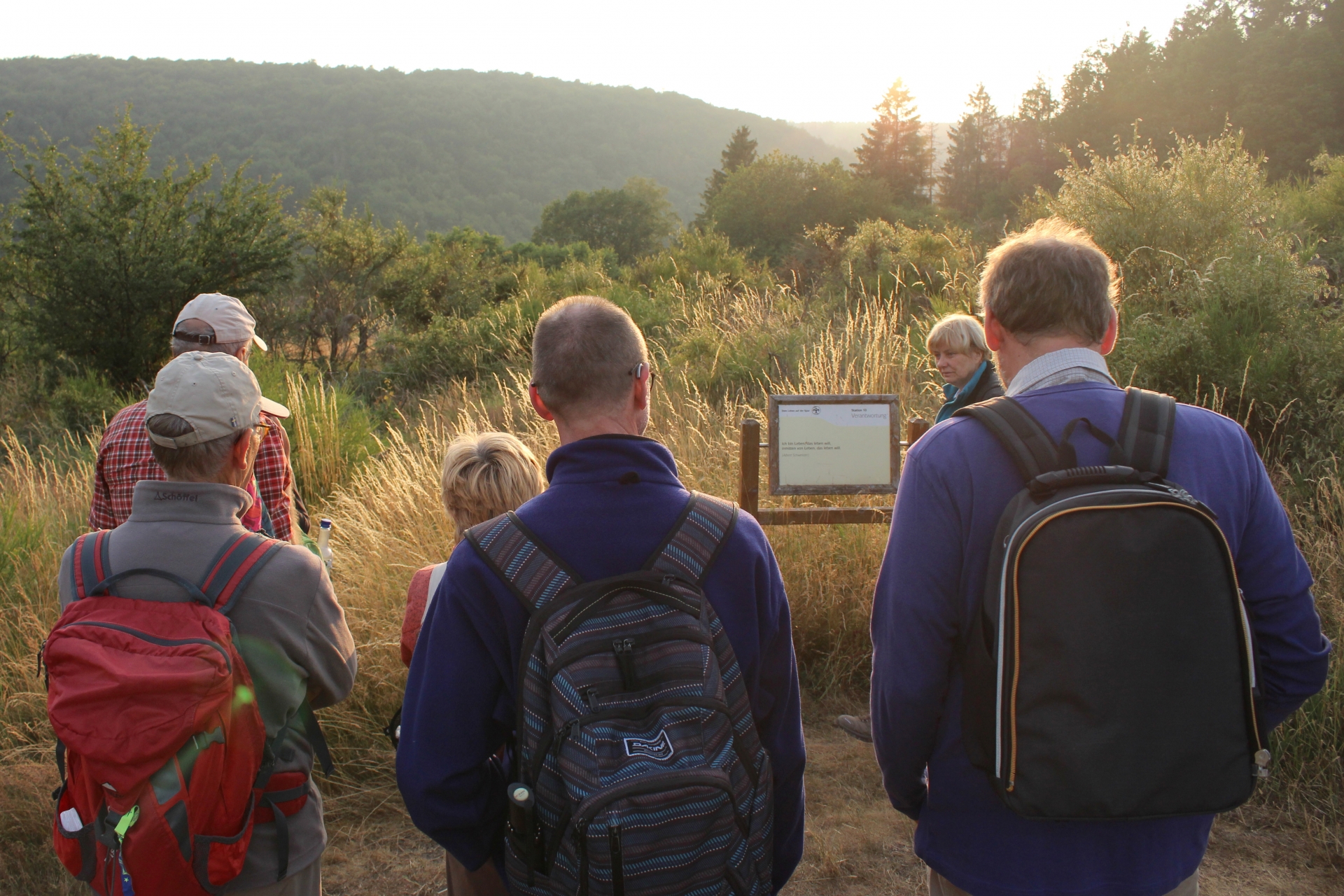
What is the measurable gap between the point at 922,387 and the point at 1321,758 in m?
3.81

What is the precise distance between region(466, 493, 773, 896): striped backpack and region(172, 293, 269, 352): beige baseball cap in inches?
93.0

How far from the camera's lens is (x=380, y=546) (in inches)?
185

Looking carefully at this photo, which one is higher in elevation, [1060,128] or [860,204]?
[1060,128]

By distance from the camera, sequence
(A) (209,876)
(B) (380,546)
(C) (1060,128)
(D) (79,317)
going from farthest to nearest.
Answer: (C) (1060,128) → (D) (79,317) → (B) (380,546) → (A) (209,876)

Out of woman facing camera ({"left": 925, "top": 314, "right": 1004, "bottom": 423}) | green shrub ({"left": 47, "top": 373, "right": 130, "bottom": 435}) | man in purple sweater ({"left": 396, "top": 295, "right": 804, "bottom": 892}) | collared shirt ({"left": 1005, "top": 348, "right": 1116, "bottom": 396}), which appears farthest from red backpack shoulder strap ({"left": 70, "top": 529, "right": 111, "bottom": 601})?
green shrub ({"left": 47, "top": 373, "right": 130, "bottom": 435})

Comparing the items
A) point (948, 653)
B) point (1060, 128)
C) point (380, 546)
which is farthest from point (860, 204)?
point (948, 653)

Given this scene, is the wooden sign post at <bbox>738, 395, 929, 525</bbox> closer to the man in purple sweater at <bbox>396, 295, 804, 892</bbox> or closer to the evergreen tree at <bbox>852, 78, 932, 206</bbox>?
the man in purple sweater at <bbox>396, 295, 804, 892</bbox>

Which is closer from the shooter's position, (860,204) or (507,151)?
(860,204)

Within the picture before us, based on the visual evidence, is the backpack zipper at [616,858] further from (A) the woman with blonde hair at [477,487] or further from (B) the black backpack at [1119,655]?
(A) the woman with blonde hair at [477,487]

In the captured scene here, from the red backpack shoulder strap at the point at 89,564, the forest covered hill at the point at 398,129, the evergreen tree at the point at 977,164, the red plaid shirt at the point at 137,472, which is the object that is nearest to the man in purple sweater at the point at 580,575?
the red backpack shoulder strap at the point at 89,564

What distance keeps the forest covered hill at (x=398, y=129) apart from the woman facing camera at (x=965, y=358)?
220ft

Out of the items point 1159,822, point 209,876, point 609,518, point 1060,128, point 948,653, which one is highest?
point 1060,128

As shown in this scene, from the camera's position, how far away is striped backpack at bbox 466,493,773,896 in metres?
1.24

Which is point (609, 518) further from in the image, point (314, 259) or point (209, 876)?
point (314, 259)
